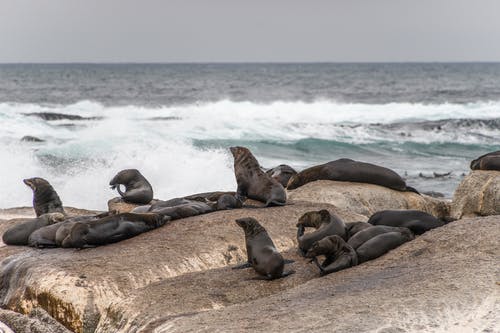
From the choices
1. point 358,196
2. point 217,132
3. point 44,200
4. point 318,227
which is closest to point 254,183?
point 358,196

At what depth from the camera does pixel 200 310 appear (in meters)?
5.98

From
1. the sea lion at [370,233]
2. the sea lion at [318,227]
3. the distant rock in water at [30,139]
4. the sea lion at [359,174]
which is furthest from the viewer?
the distant rock in water at [30,139]

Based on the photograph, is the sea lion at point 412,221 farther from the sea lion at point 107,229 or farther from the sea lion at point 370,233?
the sea lion at point 107,229

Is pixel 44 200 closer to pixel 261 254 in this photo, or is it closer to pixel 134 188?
pixel 134 188

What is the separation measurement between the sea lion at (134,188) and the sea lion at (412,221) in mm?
3874

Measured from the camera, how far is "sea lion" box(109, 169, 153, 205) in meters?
10.9

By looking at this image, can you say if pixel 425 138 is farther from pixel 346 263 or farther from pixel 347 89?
pixel 347 89

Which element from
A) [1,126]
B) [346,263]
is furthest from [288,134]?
[346,263]

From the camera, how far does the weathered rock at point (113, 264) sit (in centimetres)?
668

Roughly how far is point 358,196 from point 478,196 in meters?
1.79

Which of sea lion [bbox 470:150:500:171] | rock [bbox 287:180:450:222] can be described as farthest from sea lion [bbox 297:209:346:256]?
sea lion [bbox 470:150:500:171]

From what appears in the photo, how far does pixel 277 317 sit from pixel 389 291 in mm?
875

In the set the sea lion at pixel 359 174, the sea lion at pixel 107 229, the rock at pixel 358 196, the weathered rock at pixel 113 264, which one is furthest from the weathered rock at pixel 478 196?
the sea lion at pixel 107 229

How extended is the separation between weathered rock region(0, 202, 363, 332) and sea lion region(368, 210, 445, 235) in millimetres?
1036
